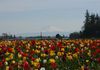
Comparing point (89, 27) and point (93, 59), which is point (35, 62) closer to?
point (93, 59)

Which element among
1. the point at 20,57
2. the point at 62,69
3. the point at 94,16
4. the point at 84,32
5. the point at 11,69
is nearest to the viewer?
the point at 11,69

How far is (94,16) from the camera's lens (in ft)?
236

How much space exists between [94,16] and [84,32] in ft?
44.8

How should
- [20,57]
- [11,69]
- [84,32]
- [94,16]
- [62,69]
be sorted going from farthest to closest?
1. [94,16]
2. [84,32]
3. [20,57]
4. [62,69]
5. [11,69]

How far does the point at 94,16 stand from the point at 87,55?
61327mm

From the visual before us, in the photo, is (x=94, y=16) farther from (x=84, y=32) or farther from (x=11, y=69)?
(x=11, y=69)

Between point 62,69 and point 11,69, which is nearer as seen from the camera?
point 11,69

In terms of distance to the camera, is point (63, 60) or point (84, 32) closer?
point (63, 60)

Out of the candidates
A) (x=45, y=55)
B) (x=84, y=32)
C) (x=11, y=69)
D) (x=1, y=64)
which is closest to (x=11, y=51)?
(x=45, y=55)

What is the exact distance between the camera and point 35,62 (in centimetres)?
806

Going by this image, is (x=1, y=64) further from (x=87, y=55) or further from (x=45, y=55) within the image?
(x=87, y=55)

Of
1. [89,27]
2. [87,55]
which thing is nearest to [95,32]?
[89,27]

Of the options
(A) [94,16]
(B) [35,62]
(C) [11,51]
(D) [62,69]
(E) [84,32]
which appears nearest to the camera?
(B) [35,62]

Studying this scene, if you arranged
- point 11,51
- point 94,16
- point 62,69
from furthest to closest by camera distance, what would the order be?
point 94,16
point 11,51
point 62,69
